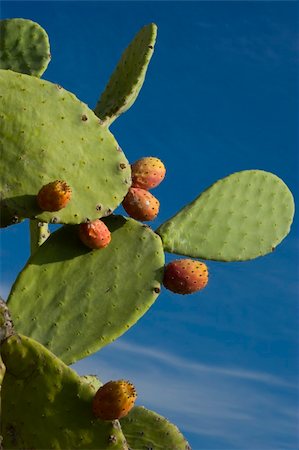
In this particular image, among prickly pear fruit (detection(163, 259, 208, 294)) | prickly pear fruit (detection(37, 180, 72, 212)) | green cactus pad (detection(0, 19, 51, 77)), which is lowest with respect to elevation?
prickly pear fruit (detection(37, 180, 72, 212))

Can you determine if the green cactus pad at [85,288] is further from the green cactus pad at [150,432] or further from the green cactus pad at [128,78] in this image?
the green cactus pad at [150,432]

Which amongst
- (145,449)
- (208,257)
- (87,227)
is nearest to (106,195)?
(87,227)

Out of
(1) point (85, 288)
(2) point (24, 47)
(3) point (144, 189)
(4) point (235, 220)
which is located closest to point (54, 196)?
(1) point (85, 288)

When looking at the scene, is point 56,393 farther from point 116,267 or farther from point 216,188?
point 216,188

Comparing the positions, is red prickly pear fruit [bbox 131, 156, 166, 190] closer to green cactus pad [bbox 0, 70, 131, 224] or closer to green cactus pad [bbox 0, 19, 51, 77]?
green cactus pad [bbox 0, 70, 131, 224]

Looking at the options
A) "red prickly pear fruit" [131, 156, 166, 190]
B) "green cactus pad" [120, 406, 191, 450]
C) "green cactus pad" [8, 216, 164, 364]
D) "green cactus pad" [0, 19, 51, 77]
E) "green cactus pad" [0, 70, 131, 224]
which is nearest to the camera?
"green cactus pad" [0, 70, 131, 224]

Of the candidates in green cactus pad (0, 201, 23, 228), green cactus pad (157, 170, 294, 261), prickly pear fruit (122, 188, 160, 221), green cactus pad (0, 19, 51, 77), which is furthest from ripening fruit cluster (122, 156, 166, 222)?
green cactus pad (0, 19, 51, 77)

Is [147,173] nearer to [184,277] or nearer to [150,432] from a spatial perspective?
[184,277]
